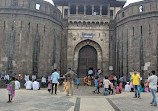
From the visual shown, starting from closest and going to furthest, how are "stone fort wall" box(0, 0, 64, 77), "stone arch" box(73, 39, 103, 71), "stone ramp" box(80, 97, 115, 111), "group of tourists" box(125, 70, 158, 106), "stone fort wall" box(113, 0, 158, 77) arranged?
"stone ramp" box(80, 97, 115, 111) < "group of tourists" box(125, 70, 158, 106) < "stone fort wall" box(0, 0, 64, 77) < "stone fort wall" box(113, 0, 158, 77) < "stone arch" box(73, 39, 103, 71)

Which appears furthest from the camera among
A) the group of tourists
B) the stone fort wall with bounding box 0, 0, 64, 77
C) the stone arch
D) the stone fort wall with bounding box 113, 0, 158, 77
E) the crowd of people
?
the stone arch

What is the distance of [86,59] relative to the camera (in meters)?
22.2

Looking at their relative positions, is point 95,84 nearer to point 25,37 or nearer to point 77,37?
point 25,37

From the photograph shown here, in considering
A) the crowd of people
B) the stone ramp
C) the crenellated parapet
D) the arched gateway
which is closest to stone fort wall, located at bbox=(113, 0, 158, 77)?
the crowd of people

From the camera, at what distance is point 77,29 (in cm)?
2194

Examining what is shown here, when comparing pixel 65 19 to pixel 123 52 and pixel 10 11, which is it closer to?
pixel 10 11

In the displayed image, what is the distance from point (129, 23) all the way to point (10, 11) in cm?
1364

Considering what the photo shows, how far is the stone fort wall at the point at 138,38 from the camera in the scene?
1627 cm

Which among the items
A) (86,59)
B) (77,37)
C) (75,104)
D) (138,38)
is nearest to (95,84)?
(75,104)

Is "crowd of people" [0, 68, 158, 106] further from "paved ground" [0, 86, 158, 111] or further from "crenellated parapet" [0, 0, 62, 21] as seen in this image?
"crenellated parapet" [0, 0, 62, 21]

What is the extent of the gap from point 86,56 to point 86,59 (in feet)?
1.45

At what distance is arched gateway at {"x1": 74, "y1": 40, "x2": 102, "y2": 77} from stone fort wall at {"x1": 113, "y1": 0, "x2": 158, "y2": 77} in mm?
3300

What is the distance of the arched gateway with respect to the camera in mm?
21750

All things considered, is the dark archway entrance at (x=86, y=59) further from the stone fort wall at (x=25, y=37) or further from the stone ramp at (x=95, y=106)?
the stone ramp at (x=95, y=106)
